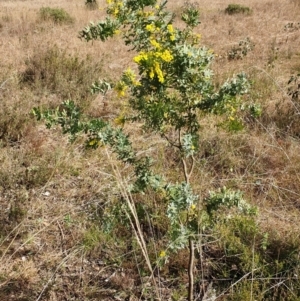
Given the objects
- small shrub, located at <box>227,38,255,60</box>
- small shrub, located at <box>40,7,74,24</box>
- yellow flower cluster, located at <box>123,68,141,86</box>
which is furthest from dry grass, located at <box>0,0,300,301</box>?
small shrub, located at <box>40,7,74,24</box>

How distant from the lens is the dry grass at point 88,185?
2502 millimetres

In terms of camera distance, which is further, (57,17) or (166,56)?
(57,17)

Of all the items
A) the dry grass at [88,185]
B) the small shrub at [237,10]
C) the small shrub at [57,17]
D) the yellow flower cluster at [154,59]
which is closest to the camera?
the yellow flower cluster at [154,59]

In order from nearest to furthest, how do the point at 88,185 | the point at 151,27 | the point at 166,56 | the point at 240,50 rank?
the point at 166,56 < the point at 151,27 < the point at 88,185 < the point at 240,50

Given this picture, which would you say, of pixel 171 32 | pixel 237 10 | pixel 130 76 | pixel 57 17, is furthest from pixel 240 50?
pixel 130 76

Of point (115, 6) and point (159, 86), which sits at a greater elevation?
point (115, 6)

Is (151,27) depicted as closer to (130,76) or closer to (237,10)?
(130,76)

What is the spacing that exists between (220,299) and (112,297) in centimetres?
65

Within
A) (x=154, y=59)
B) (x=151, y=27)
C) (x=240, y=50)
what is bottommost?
(x=240, y=50)

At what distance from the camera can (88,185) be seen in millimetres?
3375

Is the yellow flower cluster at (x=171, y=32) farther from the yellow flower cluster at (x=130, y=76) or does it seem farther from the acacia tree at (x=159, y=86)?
the yellow flower cluster at (x=130, y=76)

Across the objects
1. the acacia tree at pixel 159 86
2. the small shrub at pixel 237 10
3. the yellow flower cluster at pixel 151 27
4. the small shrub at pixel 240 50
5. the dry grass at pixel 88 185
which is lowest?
the dry grass at pixel 88 185

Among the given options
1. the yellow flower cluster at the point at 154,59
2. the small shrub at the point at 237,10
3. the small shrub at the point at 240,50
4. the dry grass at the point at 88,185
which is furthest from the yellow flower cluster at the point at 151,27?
the small shrub at the point at 237,10

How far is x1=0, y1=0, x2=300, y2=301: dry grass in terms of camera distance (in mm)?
2502
